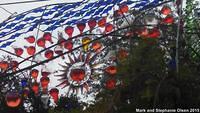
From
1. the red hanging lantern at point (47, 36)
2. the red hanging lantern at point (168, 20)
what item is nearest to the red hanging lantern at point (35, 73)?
the red hanging lantern at point (47, 36)

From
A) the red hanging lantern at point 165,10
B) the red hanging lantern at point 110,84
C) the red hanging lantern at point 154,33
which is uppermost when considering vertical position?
the red hanging lantern at point 154,33

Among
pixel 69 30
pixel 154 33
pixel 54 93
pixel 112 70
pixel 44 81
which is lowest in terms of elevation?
pixel 54 93

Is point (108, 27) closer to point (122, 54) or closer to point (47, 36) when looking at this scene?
point (47, 36)

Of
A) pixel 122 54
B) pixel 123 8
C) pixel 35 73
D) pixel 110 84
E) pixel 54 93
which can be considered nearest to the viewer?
pixel 110 84

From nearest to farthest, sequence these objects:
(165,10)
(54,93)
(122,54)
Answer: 1. (122,54)
2. (54,93)
3. (165,10)

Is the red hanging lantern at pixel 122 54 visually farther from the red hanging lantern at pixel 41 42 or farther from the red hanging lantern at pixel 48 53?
the red hanging lantern at pixel 41 42

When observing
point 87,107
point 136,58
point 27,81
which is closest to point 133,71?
point 136,58

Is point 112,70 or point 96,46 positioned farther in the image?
point 96,46

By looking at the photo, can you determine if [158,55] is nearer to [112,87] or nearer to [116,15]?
[112,87]

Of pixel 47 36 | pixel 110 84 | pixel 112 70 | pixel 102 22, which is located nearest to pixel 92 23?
pixel 102 22

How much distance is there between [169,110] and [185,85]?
66 centimetres

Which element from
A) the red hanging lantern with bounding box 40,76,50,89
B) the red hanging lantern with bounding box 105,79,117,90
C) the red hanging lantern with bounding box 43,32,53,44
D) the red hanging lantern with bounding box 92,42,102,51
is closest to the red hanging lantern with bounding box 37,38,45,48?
the red hanging lantern with bounding box 43,32,53,44

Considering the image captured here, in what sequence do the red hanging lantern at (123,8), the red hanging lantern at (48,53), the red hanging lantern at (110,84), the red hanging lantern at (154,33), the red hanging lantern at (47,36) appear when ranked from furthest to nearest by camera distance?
1. the red hanging lantern at (47,36)
2. the red hanging lantern at (123,8)
3. the red hanging lantern at (48,53)
4. the red hanging lantern at (154,33)
5. the red hanging lantern at (110,84)

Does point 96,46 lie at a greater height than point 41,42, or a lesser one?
Answer: lesser
